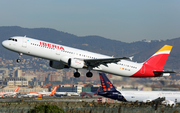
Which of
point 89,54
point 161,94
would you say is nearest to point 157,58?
point 161,94

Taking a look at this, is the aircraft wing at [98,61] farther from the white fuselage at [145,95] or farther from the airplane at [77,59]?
the white fuselage at [145,95]

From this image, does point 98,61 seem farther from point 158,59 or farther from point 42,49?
point 158,59

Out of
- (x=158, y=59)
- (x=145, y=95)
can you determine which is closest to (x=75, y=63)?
(x=145, y=95)

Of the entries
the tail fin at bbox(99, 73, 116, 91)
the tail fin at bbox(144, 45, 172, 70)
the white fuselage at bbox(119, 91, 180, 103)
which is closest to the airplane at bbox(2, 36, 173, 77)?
the tail fin at bbox(144, 45, 172, 70)

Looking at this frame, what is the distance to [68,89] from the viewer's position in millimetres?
182125

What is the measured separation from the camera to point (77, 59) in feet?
147

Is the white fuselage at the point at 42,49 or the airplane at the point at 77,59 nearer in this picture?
the white fuselage at the point at 42,49

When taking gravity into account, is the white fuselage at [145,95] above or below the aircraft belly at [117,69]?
below

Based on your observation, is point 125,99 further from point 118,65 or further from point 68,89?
point 68,89

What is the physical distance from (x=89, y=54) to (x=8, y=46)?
11791 millimetres

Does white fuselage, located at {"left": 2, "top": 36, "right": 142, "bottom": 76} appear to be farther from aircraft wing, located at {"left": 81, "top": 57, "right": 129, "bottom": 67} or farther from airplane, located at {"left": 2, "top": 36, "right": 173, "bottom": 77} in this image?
aircraft wing, located at {"left": 81, "top": 57, "right": 129, "bottom": 67}

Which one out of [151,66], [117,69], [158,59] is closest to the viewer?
[117,69]

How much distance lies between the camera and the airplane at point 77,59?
42.5 meters

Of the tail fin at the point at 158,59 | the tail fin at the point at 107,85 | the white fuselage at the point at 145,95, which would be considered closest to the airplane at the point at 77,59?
the tail fin at the point at 158,59
